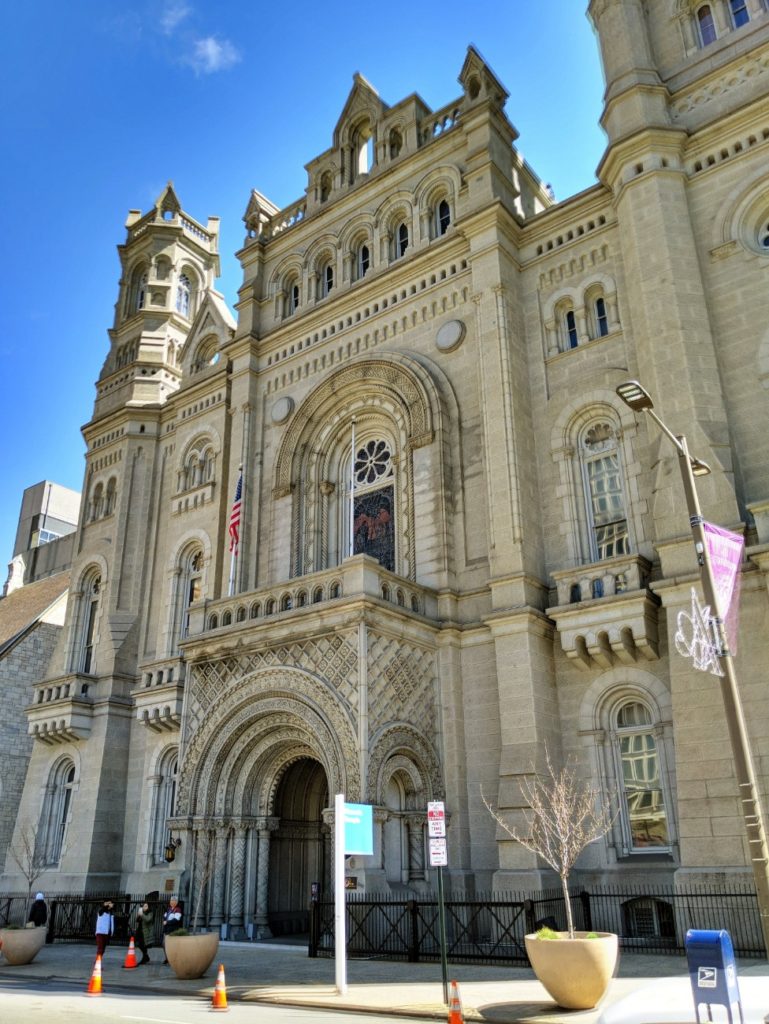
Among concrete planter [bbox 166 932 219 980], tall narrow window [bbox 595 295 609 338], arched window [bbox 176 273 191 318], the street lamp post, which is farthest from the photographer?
arched window [bbox 176 273 191 318]

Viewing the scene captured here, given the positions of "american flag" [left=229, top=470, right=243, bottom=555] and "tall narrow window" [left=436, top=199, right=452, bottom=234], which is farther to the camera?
"tall narrow window" [left=436, top=199, right=452, bottom=234]

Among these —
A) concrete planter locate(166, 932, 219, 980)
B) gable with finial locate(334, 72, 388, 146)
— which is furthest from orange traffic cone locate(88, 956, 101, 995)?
gable with finial locate(334, 72, 388, 146)

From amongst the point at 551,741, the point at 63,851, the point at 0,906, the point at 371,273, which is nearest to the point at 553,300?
the point at 371,273

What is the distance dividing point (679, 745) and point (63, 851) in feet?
65.9

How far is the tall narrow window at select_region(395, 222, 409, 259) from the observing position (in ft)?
92.0

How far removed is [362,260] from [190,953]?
71.9 feet

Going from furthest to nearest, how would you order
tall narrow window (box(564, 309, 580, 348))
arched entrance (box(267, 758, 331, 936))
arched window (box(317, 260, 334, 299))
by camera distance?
arched window (box(317, 260, 334, 299))
tall narrow window (box(564, 309, 580, 348))
arched entrance (box(267, 758, 331, 936))

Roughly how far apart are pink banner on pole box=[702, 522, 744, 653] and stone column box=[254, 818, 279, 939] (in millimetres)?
13935

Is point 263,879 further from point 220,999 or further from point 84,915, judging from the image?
point 220,999

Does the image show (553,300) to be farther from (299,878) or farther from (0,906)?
(0,906)

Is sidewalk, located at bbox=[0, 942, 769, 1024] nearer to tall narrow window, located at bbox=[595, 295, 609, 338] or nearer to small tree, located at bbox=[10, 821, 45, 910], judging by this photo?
small tree, located at bbox=[10, 821, 45, 910]

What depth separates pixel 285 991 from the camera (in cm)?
1366

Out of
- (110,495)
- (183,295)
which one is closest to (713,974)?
(110,495)

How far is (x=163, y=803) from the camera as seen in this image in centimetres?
2656
